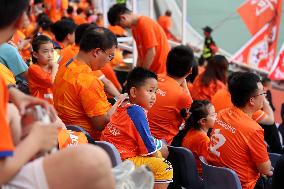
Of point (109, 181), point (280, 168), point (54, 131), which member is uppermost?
point (54, 131)

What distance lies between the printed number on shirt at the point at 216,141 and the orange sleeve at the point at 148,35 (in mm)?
2113

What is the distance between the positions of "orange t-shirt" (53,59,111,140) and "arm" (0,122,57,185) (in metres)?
1.76

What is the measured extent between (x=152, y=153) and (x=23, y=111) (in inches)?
56.1

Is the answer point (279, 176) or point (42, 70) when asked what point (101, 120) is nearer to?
point (42, 70)

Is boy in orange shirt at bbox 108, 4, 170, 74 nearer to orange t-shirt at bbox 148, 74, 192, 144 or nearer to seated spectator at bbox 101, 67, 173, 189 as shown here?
orange t-shirt at bbox 148, 74, 192, 144

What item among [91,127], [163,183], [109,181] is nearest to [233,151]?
[163,183]

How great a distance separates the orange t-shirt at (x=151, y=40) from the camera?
5531 mm

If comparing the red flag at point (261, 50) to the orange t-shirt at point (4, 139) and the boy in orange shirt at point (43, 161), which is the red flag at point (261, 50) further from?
the orange t-shirt at point (4, 139)

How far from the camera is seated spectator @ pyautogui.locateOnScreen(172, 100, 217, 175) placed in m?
3.93

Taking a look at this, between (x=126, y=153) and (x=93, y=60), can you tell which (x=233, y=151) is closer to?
(x=126, y=153)

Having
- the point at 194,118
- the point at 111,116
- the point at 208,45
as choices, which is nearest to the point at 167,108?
the point at 194,118

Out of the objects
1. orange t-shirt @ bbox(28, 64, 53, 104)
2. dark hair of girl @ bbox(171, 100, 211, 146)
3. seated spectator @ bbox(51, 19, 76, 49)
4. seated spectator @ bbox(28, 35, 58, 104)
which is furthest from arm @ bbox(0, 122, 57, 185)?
seated spectator @ bbox(51, 19, 76, 49)

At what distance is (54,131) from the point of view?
77.3 inches

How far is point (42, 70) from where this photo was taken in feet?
14.5
